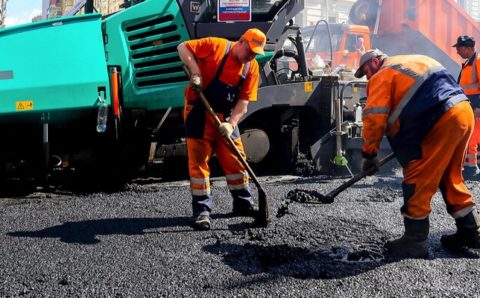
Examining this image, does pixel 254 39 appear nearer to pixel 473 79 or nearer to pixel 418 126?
pixel 418 126

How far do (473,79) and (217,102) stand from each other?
136 inches

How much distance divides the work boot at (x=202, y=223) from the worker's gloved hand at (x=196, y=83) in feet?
3.04

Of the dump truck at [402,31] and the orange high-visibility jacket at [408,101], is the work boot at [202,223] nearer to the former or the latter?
the orange high-visibility jacket at [408,101]

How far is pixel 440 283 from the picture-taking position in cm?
276

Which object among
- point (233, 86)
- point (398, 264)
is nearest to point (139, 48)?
point (233, 86)

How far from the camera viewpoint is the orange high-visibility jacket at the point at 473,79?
5.77 metres

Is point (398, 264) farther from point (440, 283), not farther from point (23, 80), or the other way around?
point (23, 80)

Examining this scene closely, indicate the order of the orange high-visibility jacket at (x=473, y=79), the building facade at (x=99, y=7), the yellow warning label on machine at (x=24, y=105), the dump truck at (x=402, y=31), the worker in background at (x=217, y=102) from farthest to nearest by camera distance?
the dump truck at (x=402, y=31)
the building facade at (x=99, y=7)
the orange high-visibility jacket at (x=473, y=79)
the yellow warning label on machine at (x=24, y=105)
the worker in background at (x=217, y=102)

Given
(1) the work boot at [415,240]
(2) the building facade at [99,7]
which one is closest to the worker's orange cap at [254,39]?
(1) the work boot at [415,240]

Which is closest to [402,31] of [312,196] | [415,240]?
[312,196]

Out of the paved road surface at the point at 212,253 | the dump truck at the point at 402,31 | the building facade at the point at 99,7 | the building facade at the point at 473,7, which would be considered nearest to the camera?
the paved road surface at the point at 212,253

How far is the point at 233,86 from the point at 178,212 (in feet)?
3.77

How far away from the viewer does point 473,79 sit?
580 cm

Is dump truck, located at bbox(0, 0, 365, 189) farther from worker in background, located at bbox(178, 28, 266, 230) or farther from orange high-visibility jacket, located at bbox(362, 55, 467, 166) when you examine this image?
orange high-visibility jacket, located at bbox(362, 55, 467, 166)
